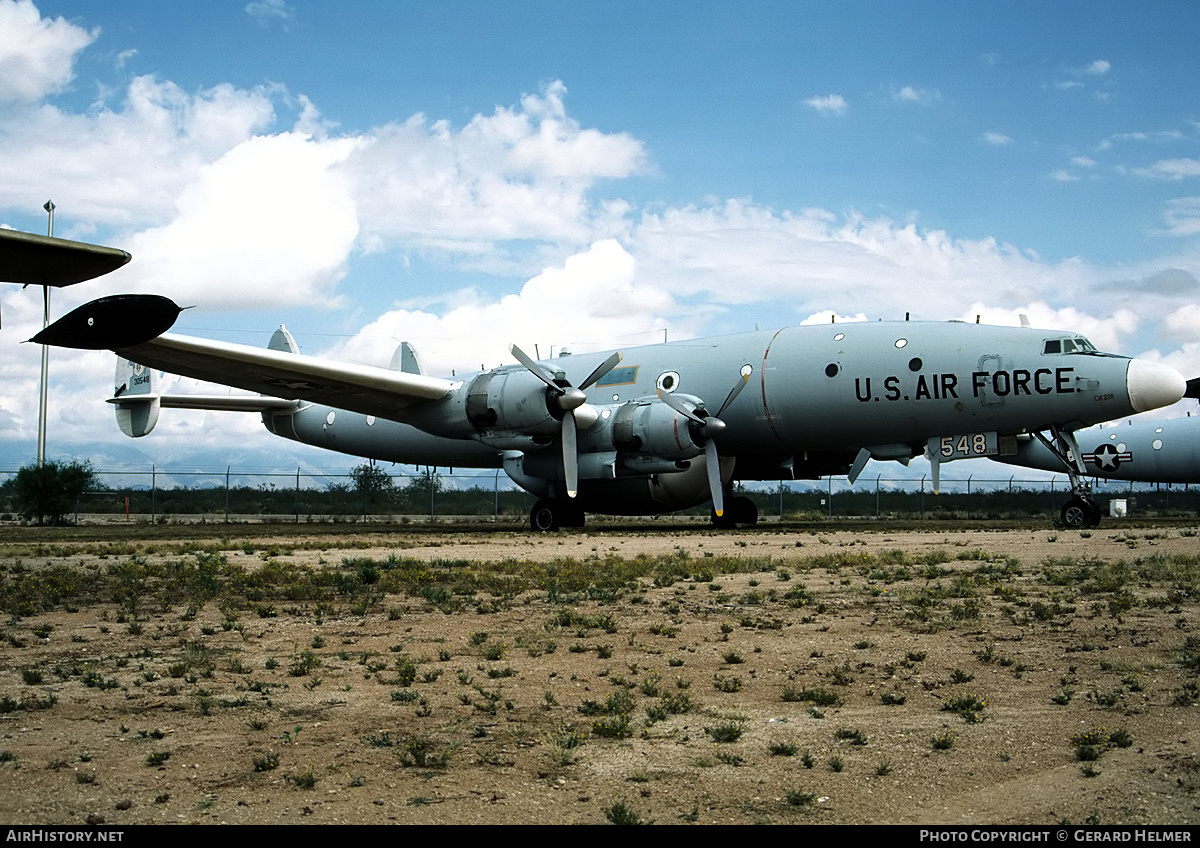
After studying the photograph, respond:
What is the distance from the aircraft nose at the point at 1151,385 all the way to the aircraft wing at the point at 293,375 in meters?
15.6

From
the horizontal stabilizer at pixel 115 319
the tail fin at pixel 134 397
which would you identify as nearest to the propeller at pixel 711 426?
the tail fin at pixel 134 397

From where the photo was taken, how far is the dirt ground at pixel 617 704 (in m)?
4.54

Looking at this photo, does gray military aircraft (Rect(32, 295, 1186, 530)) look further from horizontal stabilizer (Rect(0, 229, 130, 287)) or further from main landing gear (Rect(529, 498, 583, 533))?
horizontal stabilizer (Rect(0, 229, 130, 287))

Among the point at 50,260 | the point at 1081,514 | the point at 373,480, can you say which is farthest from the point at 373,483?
the point at 50,260

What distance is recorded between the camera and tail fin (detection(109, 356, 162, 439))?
3036 centimetres

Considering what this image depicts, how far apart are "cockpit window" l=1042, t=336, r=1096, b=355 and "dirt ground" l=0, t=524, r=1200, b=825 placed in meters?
11.6

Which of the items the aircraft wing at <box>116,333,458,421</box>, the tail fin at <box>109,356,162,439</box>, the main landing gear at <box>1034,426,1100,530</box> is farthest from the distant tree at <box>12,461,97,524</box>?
the main landing gear at <box>1034,426,1100,530</box>

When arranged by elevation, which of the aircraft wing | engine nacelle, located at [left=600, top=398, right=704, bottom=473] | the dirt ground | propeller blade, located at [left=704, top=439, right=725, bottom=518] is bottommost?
the dirt ground

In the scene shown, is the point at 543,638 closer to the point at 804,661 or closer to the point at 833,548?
the point at 804,661

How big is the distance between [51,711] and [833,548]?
13.9m

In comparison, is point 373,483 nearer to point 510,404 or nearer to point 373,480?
point 373,480

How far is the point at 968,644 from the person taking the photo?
819 centimetres
